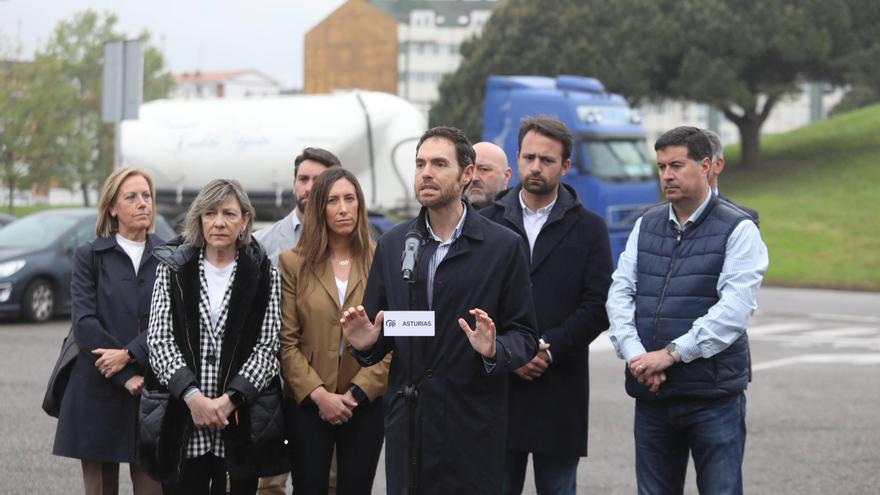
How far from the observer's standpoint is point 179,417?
206 inches

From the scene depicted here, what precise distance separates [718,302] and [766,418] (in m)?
5.88

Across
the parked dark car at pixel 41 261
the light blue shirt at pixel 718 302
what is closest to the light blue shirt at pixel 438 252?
the light blue shirt at pixel 718 302

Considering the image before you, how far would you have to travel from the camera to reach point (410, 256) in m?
4.56

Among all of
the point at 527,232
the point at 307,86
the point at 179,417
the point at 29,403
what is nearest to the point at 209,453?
the point at 179,417

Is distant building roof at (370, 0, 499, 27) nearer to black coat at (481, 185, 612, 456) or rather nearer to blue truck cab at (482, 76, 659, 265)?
blue truck cab at (482, 76, 659, 265)

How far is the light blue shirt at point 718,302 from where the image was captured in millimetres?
5141

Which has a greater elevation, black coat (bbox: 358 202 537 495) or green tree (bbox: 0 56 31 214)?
green tree (bbox: 0 56 31 214)

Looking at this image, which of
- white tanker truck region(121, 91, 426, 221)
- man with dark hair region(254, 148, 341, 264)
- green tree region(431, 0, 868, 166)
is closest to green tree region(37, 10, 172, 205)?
green tree region(431, 0, 868, 166)

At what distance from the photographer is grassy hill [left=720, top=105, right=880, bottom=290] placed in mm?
30812

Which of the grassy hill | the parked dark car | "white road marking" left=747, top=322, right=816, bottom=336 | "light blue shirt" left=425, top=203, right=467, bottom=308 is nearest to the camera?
"light blue shirt" left=425, top=203, right=467, bottom=308

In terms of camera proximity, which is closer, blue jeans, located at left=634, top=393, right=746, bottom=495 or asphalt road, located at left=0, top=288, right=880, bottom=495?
blue jeans, located at left=634, top=393, right=746, bottom=495

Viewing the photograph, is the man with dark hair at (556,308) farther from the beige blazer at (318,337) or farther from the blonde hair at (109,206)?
the blonde hair at (109,206)

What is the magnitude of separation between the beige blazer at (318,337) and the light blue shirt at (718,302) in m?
1.04

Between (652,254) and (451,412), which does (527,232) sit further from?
(451,412)
